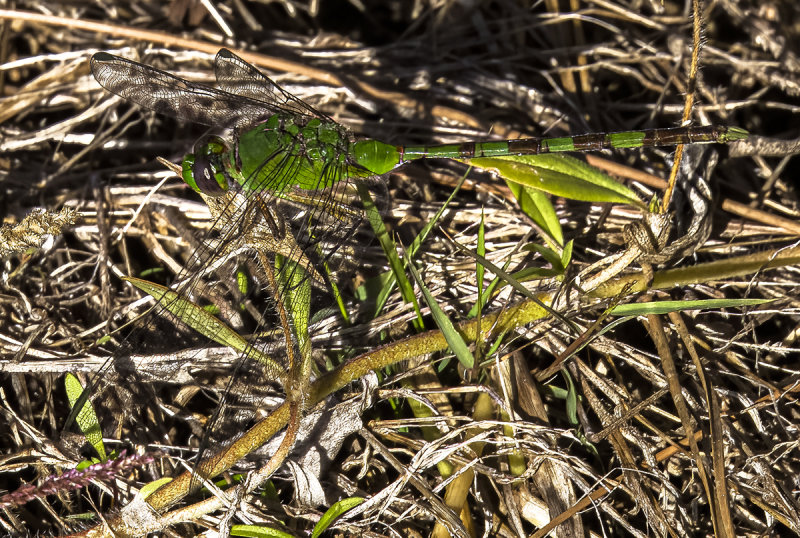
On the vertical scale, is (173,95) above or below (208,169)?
above

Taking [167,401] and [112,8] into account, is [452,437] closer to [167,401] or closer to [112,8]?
[167,401]

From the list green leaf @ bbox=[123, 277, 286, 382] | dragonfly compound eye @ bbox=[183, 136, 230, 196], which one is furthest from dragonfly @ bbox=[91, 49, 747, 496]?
green leaf @ bbox=[123, 277, 286, 382]

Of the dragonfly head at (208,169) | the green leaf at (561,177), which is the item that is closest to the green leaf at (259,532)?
the dragonfly head at (208,169)

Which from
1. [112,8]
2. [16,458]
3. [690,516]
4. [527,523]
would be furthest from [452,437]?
[112,8]

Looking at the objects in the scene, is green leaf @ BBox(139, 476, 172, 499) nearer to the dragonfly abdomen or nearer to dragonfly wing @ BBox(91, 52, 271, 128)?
dragonfly wing @ BBox(91, 52, 271, 128)

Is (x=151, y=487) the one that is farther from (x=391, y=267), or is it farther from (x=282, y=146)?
(x=282, y=146)

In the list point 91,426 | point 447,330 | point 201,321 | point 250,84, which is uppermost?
point 250,84

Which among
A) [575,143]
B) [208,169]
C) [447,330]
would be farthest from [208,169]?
[575,143]
